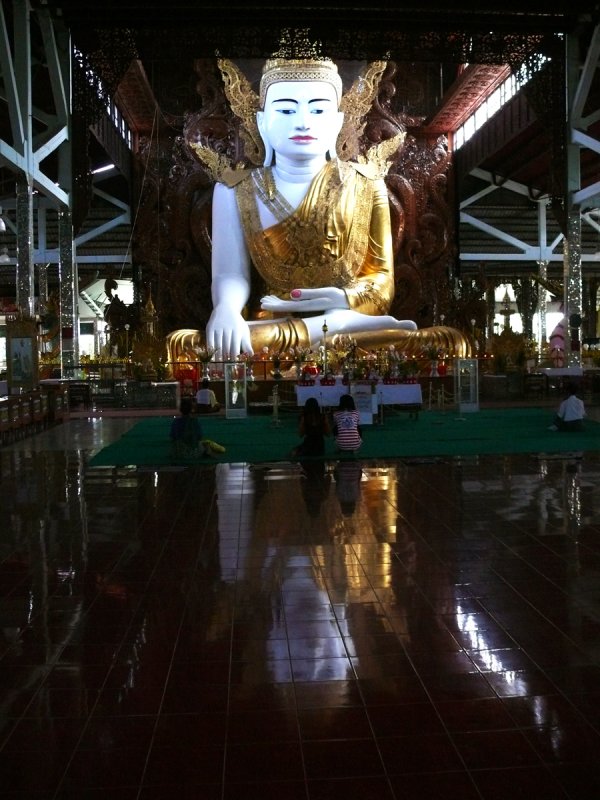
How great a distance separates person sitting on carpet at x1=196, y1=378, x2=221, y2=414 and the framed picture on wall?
2.65m

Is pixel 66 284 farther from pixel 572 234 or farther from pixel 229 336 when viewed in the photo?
pixel 572 234

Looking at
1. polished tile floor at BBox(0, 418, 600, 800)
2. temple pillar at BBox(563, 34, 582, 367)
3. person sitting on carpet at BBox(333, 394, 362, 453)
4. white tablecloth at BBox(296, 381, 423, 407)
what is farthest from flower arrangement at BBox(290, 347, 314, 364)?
polished tile floor at BBox(0, 418, 600, 800)

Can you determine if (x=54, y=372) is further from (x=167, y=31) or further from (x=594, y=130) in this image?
(x=594, y=130)

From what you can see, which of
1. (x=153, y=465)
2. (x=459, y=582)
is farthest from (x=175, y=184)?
(x=459, y=582)

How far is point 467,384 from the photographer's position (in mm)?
14703

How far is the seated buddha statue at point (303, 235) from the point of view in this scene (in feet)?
58.4

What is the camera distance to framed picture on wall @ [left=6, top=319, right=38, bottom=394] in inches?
523

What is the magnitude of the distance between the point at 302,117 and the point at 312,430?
11.1 meters

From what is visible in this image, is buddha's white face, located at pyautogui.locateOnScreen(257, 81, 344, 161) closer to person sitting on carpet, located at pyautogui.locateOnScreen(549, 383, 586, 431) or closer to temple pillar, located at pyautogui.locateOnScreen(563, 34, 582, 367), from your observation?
temple pillar, located at pyautogui.locateOnScreen(563, 34, 582, 367)

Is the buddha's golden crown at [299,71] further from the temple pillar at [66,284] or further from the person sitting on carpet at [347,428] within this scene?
the person sitting on carpet at [347,428]

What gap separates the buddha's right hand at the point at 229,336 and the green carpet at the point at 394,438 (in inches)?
135

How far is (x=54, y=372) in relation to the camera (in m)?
17.4

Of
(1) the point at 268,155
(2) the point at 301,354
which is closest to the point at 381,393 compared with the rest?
(2) the point at 301,354

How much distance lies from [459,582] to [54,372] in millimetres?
14322
